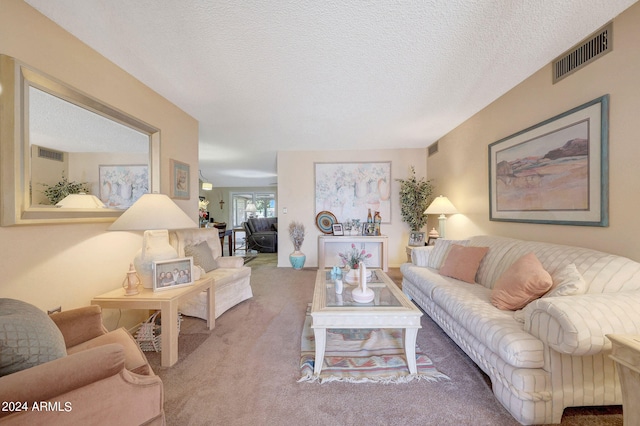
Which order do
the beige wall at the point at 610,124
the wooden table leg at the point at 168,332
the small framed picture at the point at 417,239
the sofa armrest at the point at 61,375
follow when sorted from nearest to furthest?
the sofa armrest at the point at 61,375, the beige wall at the point at 610,124, the wooden table leg at the point at 168,332, the small framed picture at the point at 417,239

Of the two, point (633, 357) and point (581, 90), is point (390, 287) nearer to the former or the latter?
point (633, 357)

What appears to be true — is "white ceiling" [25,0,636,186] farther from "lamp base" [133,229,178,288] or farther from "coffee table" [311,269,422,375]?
"coffee table" [311,269,422,375]

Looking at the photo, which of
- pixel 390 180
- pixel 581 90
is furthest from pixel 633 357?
pixel 390 180

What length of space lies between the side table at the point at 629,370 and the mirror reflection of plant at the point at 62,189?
321 centimetres

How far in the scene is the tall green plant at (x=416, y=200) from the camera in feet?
14.9

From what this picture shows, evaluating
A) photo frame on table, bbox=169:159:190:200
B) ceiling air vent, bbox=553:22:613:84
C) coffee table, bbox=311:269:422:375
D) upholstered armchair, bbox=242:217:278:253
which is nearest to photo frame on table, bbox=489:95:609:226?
ceiling air vent, bbox=553:22:613:84

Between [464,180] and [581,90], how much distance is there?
1.70m

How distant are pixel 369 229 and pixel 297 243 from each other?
1.44m

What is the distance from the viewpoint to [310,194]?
4988 millimetres

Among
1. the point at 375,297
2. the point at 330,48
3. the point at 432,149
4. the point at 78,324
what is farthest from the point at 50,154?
the point at 432,149

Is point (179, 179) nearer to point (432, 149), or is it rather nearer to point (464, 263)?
point (464, 263)

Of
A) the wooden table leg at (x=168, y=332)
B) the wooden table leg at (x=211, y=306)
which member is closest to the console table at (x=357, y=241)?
the wooden table leg at (x=211, y=306)

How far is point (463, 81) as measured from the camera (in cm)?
239

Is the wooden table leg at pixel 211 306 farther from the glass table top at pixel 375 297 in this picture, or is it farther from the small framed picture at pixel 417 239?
the small framed picture at pixel 417 239
